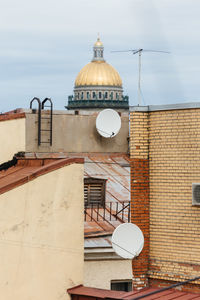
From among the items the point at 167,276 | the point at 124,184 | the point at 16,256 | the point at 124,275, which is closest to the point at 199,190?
the point at 167,276

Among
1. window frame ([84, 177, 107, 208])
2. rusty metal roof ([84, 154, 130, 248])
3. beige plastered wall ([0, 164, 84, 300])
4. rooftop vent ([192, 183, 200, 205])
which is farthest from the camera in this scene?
window frame ([84, 177, 107, 208])

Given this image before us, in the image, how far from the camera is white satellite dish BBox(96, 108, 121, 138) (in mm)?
22656

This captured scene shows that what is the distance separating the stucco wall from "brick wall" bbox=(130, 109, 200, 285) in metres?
6.49

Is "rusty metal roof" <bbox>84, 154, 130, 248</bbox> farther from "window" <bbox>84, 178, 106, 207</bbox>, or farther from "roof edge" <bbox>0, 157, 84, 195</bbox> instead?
"roof edge" <bbox>0, 157, 84, 195</bbox>

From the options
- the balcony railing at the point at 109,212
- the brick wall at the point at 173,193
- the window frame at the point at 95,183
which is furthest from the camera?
the window frame at the point at 95,183

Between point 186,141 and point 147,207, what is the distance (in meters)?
1.86

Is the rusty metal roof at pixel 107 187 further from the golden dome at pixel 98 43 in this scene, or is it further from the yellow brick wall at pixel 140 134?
the golden dome at pixel 98 43

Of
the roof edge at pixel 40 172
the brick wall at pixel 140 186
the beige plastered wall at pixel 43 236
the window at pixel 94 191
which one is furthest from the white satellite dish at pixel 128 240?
the window at pixel 94 191

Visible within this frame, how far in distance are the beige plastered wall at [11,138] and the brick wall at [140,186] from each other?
5.93 meters

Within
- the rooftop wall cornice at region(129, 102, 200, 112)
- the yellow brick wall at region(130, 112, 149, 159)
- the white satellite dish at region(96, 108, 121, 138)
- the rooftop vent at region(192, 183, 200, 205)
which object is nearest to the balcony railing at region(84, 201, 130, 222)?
the white satellite dish at region(96, 108, 121, 138)

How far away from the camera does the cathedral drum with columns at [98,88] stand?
→ 146 metres

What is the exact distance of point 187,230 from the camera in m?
16.1

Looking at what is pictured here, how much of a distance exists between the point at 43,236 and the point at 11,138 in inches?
360

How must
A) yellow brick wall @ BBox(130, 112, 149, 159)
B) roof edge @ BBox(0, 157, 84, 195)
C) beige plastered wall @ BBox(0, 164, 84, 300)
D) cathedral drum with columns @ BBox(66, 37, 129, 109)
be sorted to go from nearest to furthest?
beige plastered wall @ BBox(0, 164, 84, 300)
roof edge @ BBox(0, 157, 84, 195)
yellow brick wall @ BBox(130, 112, 149, 159)
cathedral drum with columns @ BBox(66, 37, 129, 109)
